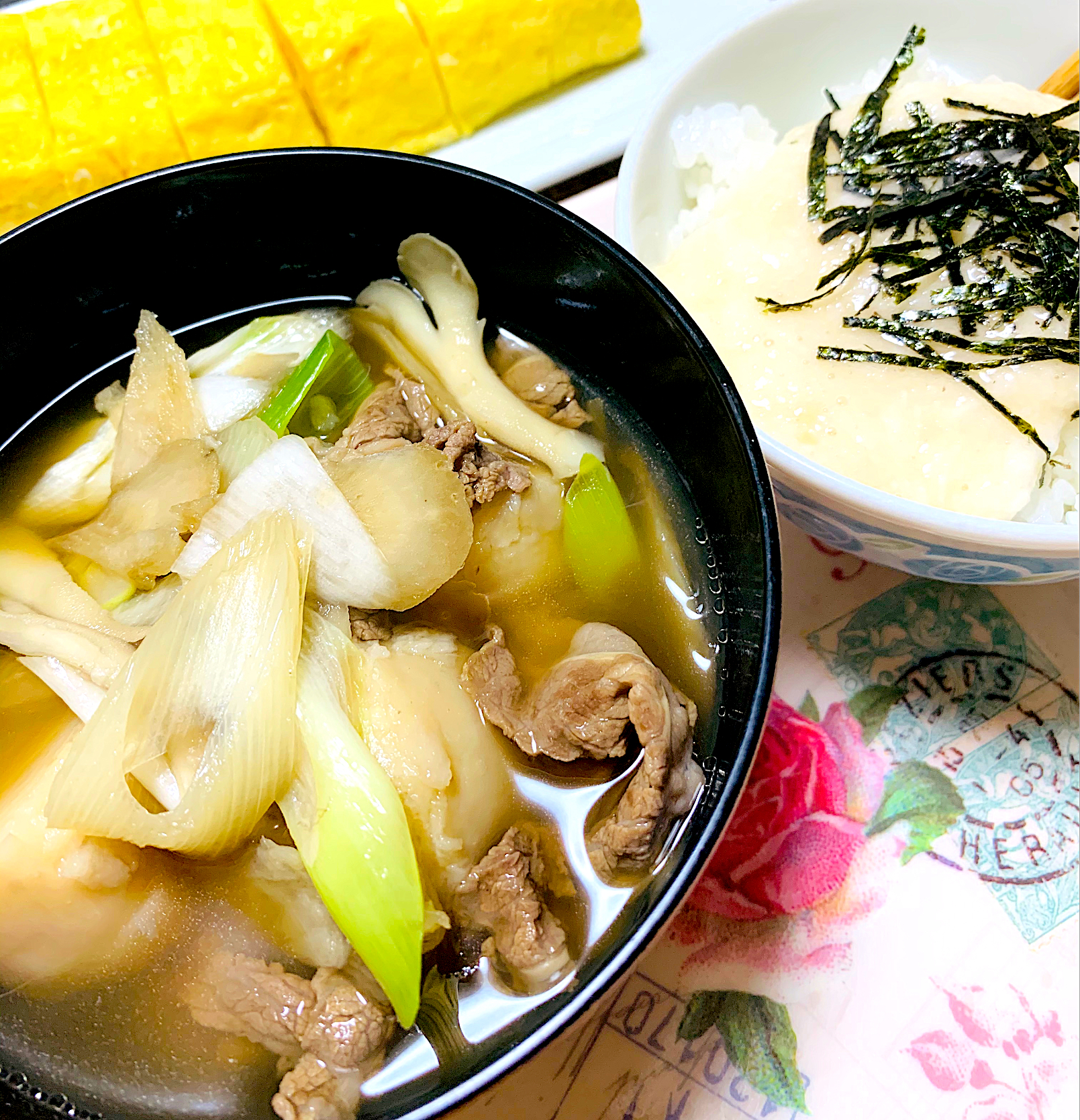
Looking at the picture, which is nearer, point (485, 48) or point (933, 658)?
point (933, 658)

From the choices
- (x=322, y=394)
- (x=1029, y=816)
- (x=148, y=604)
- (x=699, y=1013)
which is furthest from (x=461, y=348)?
(x=1029, y=816)

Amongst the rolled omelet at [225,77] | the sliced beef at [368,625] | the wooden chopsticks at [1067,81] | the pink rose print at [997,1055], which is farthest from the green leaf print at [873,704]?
the rolled omelet at [225,77]

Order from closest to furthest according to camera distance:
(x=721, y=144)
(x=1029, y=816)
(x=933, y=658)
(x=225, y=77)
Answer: (x=1029, y=816) < (x=933, y=658) < (x=721, y=144) < (x=225, y=77)

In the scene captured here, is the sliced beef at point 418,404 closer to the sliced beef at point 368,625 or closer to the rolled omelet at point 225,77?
the sliced beef at point 368,625

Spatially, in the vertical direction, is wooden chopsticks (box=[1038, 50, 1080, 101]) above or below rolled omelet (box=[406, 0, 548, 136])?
below

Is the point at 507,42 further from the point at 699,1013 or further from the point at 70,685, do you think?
the point at 699,1013

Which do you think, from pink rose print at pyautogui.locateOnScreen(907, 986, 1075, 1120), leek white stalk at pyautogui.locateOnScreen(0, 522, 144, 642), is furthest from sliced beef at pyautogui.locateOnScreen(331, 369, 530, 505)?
pink rose print at pyautogui.locateOnScreen(907, 986, 1075, 1120)

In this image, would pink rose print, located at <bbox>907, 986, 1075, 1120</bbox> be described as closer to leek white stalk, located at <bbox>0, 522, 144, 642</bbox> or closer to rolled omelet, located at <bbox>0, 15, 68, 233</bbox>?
leek white stalk, located at <bbox>0, 522, 144, 642</bbox>
